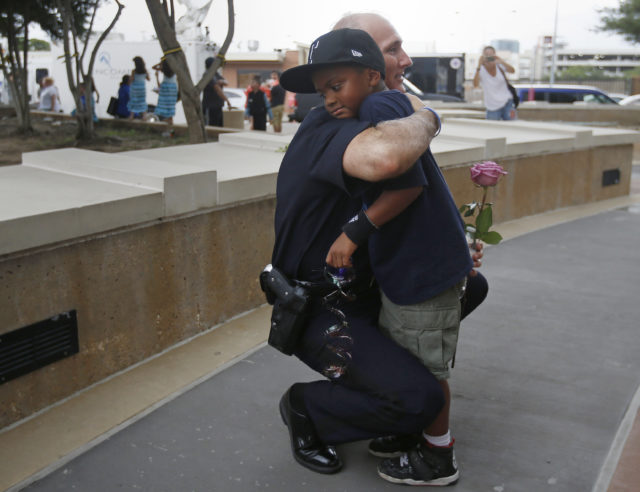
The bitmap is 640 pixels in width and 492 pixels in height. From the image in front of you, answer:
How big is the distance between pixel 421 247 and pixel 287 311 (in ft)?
1.80

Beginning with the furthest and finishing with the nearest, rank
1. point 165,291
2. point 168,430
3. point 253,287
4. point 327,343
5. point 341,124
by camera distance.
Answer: point 253,287, point 165,291, point 168,430, point 327,343, point 341,124

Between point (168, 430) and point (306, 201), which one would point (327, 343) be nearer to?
point (306, 201)

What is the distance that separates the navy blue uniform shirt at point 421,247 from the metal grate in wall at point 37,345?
1626mm

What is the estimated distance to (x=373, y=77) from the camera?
254 cm

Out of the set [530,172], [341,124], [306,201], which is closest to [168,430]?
[306,201]

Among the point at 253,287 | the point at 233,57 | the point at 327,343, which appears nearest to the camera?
the point at 327,343

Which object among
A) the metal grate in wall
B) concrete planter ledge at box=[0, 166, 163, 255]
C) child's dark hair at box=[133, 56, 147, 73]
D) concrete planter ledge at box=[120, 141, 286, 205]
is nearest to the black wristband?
concrete planter ledge at box=[0, 166, 163, 255]

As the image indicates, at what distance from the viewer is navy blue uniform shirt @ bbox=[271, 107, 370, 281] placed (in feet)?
8.25

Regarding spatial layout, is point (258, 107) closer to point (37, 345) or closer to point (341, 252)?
point (37, 345)

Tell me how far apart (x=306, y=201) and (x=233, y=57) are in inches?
2222

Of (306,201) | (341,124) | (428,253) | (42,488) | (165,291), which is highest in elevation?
(341,124)

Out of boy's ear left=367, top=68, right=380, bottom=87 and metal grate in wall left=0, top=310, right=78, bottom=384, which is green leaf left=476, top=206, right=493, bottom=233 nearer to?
boy's ear left=367, top=68, right=380, bottom=87

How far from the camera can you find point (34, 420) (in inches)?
133

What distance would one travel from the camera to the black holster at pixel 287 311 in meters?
2.74
